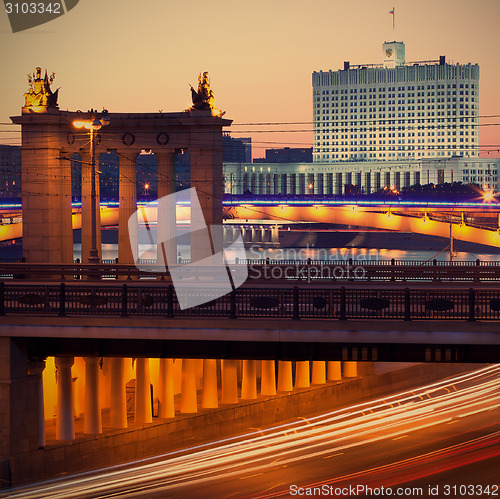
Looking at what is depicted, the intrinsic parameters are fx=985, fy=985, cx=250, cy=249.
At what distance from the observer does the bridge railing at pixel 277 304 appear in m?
30.6

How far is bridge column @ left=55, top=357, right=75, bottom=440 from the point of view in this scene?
3594 cm

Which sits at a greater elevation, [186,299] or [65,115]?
[65,115]

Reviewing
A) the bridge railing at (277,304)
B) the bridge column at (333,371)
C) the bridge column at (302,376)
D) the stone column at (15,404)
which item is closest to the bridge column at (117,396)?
the stone column at (15,404)

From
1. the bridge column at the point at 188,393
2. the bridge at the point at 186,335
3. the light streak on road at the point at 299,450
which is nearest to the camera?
the bridge at the point at 186,335

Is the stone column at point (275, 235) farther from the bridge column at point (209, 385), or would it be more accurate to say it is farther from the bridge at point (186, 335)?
the bridge column at point (209, 385)

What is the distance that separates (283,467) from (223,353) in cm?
1038

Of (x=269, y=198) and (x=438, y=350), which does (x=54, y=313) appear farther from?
(x=269, y=198)

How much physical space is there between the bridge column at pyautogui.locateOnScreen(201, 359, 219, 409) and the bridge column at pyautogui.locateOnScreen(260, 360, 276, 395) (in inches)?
220

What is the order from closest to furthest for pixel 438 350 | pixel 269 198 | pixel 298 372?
pixel 438 350, pixel 298 372, pixel 269 198

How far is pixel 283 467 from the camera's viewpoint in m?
40.2

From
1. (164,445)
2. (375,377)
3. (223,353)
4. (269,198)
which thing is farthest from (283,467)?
(269,198)

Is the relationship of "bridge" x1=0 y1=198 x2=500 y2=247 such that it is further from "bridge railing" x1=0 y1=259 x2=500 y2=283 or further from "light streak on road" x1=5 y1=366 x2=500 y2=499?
"bridge railing" x1=0 y1=259 x2=500 y2=283

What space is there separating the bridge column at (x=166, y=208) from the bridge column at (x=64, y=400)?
27.0 m

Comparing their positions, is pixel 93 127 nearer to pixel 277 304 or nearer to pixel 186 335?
pixel 186 335
